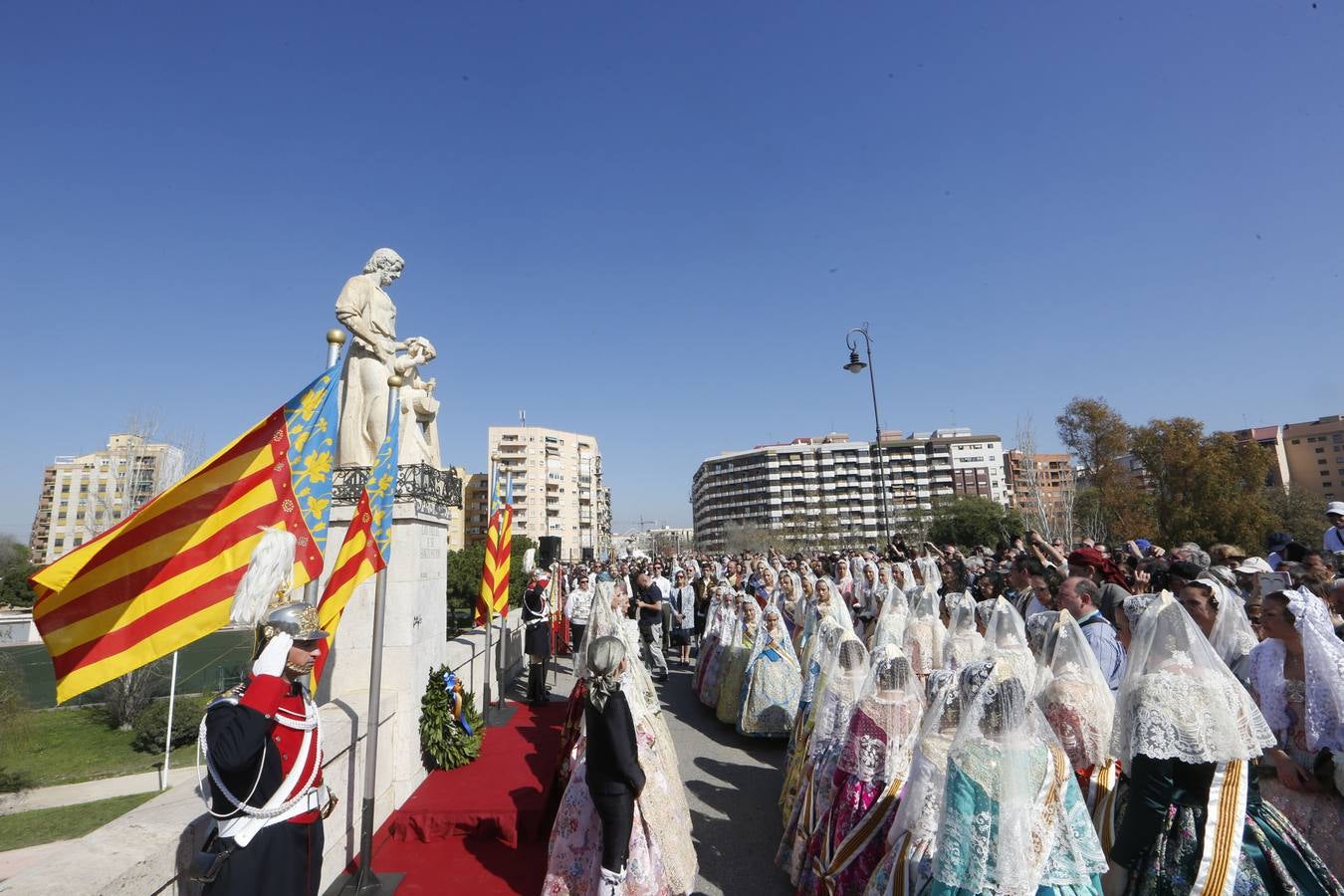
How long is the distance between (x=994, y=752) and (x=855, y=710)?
1470 millimetres

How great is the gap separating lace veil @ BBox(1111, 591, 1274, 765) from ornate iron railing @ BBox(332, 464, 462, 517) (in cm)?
550

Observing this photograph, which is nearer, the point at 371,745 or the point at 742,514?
the point at 371,745

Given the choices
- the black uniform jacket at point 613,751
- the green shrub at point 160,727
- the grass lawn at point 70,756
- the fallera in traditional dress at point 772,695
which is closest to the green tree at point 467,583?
the green shrub at point 160,727

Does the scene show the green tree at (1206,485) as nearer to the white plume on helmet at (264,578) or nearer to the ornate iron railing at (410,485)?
the ornate iron railing at (410,485)

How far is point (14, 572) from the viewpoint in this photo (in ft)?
160

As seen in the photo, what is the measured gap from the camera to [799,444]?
114500 millimetres

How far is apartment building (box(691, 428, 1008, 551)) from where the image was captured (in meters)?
98.5

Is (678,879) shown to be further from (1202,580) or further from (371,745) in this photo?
(1202,580)

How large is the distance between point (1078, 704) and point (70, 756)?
23983mm

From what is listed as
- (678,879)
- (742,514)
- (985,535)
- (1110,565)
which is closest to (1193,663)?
(678,879)

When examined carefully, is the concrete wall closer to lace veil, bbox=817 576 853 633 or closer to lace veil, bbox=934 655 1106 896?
lace veil, bbox=817 576 853 633

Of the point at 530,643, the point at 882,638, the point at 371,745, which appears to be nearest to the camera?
the point at 371,745

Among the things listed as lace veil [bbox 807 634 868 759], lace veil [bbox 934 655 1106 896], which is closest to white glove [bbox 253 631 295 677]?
lace veil [bbox 934 655 1106 896]

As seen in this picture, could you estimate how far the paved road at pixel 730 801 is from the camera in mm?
4641
